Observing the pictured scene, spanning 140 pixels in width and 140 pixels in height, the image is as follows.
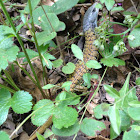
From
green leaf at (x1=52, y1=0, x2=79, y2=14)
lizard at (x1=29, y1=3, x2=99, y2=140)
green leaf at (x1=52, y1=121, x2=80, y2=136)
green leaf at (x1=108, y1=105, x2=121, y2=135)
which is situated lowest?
lizard at (x1=29, y1=3, x2=99, y2=140)

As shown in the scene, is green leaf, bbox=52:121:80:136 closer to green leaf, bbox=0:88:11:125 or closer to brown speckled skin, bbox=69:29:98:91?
green leaf, bbox=0:88:11:125

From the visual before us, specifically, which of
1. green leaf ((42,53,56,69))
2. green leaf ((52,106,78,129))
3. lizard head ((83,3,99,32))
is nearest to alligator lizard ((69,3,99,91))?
lizard head ((83,3,99,32))

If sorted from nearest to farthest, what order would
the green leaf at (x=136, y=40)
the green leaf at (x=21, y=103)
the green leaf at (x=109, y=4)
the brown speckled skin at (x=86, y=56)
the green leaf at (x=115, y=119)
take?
the green leaf at (x=115, y=119) → the green leaf at (x=21, y=103) → the green leaf at (x=136, y=40) → the green leaf at (x=109, y=4) → the brown speckled skin at (x=86, y=56)

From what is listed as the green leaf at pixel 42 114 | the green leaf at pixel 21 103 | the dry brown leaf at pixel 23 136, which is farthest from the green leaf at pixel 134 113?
the dry brown leaf at pixel 23 136

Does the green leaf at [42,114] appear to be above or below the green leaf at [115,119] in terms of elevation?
below

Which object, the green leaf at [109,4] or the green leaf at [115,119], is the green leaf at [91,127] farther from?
the green leaf at [109,4]

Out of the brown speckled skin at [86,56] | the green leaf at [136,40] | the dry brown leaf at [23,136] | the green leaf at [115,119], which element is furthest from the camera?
the brown speckled skin at [86,56]

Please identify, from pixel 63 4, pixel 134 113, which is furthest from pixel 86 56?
pixel 134 113

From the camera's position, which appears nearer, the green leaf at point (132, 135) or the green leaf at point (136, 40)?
the green leaf at point (132, 135)
